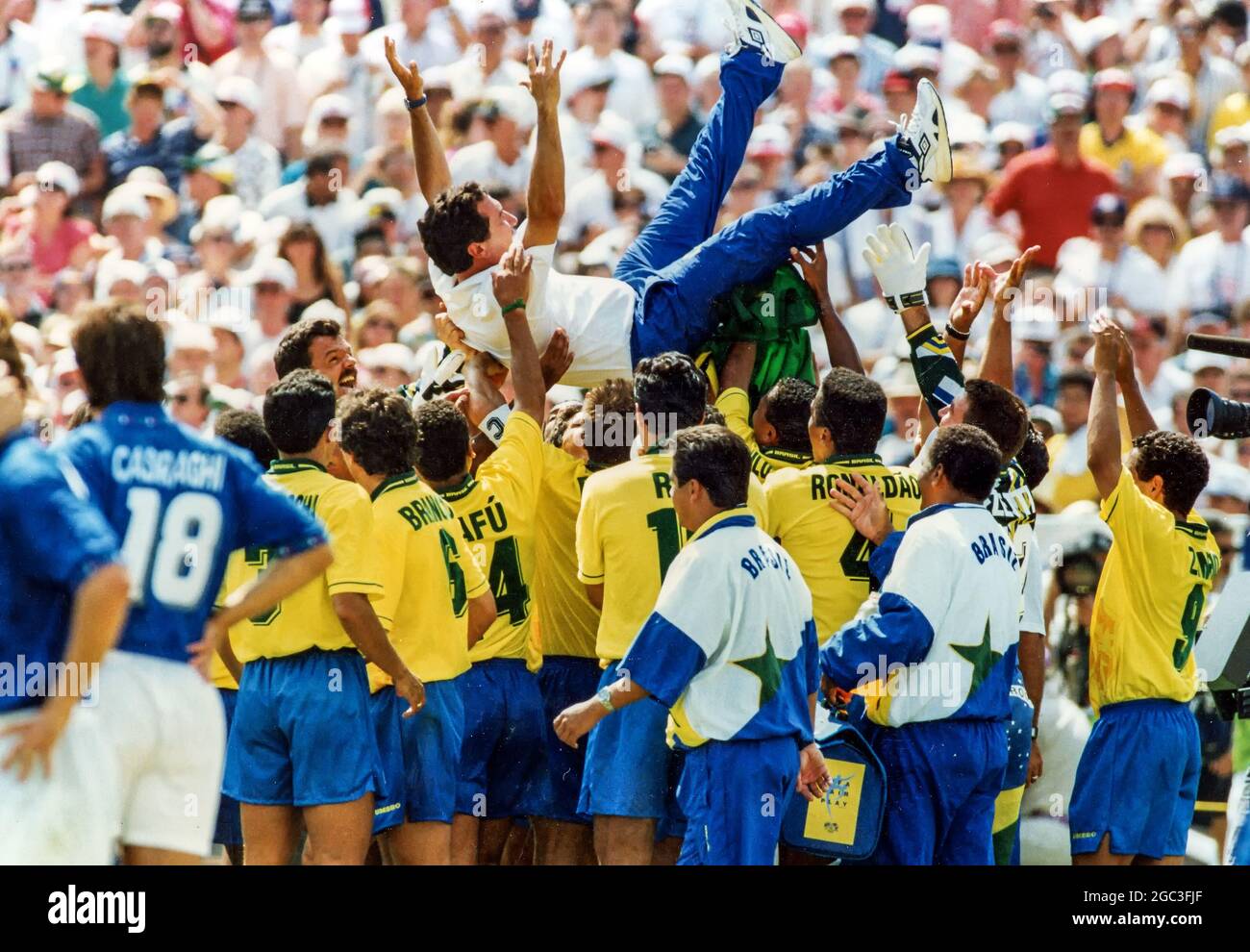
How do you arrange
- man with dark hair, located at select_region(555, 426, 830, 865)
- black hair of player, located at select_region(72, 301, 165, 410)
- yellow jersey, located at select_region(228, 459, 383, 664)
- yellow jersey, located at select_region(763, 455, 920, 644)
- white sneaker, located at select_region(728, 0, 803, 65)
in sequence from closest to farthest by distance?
black hair of player, located at select_region(72, 301, 165, 410)
man with dark hair, located at select_region(555, 426, 830, 865)
yellow jersey, located at select_region(228, 459, 383, 664)
yellow jersey, located at select_region(763, 455, 920, 644)
white sneaker, located at select_region(728, 0, 803, 65)

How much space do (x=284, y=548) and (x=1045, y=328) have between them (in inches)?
243

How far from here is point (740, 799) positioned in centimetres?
582

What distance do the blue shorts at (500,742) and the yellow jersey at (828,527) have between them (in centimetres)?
100

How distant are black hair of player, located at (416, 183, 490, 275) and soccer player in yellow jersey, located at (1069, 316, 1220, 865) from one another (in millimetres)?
2172

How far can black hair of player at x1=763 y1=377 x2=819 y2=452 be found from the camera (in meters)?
6.87

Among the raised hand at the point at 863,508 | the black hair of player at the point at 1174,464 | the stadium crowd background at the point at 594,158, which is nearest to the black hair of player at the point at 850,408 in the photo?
the raised hand at the point at 863,508

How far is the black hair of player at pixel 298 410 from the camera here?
20.2ft

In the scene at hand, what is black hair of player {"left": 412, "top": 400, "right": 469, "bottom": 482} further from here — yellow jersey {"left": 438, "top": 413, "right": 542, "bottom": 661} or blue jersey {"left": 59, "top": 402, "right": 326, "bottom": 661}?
blue jersey {"left": 59, "top": 402, "right": 326, "bottom": 661}

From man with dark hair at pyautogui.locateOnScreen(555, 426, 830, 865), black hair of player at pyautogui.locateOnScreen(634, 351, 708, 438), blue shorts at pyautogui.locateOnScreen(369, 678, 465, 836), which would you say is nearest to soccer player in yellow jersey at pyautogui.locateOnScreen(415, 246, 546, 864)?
blue shorts at pyautogui.locateOnScreen(369, 678, 465, 836)

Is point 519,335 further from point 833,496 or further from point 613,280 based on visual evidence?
point 833,496

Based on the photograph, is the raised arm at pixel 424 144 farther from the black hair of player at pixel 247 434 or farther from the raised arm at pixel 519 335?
the black hair of player at pixel 247 434
